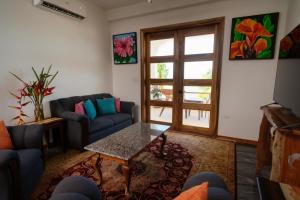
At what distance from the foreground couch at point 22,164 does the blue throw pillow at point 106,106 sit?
1.63m

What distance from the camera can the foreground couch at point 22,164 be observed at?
1.37 meters

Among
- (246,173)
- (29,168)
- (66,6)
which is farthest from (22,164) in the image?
(66,6)

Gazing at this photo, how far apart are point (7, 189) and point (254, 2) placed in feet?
13.6

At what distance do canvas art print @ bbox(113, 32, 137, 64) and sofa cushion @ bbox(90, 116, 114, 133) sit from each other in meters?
1.71

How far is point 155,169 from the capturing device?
226 cm

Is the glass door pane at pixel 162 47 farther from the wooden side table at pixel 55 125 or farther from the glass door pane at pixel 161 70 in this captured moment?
the wooden side table at pixel 55 125

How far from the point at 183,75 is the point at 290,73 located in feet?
6.91

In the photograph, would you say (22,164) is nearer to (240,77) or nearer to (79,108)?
(79,108)

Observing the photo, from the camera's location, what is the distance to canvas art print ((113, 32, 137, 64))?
406cm

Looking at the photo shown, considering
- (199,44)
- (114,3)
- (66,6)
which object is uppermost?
(114,3)

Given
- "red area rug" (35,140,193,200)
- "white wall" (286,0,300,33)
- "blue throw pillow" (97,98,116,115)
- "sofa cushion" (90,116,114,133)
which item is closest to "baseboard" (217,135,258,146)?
"red area rug" (35,140,193,200)

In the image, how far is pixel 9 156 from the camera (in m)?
1.38

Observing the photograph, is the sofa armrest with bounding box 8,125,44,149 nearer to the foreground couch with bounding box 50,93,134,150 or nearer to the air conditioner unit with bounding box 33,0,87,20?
the foreground couch with bounding box 50,93,134,150

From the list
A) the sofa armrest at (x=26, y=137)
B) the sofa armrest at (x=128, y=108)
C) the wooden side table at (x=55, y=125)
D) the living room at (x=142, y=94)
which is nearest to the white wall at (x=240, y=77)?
the living room at (x=142, y=94)
